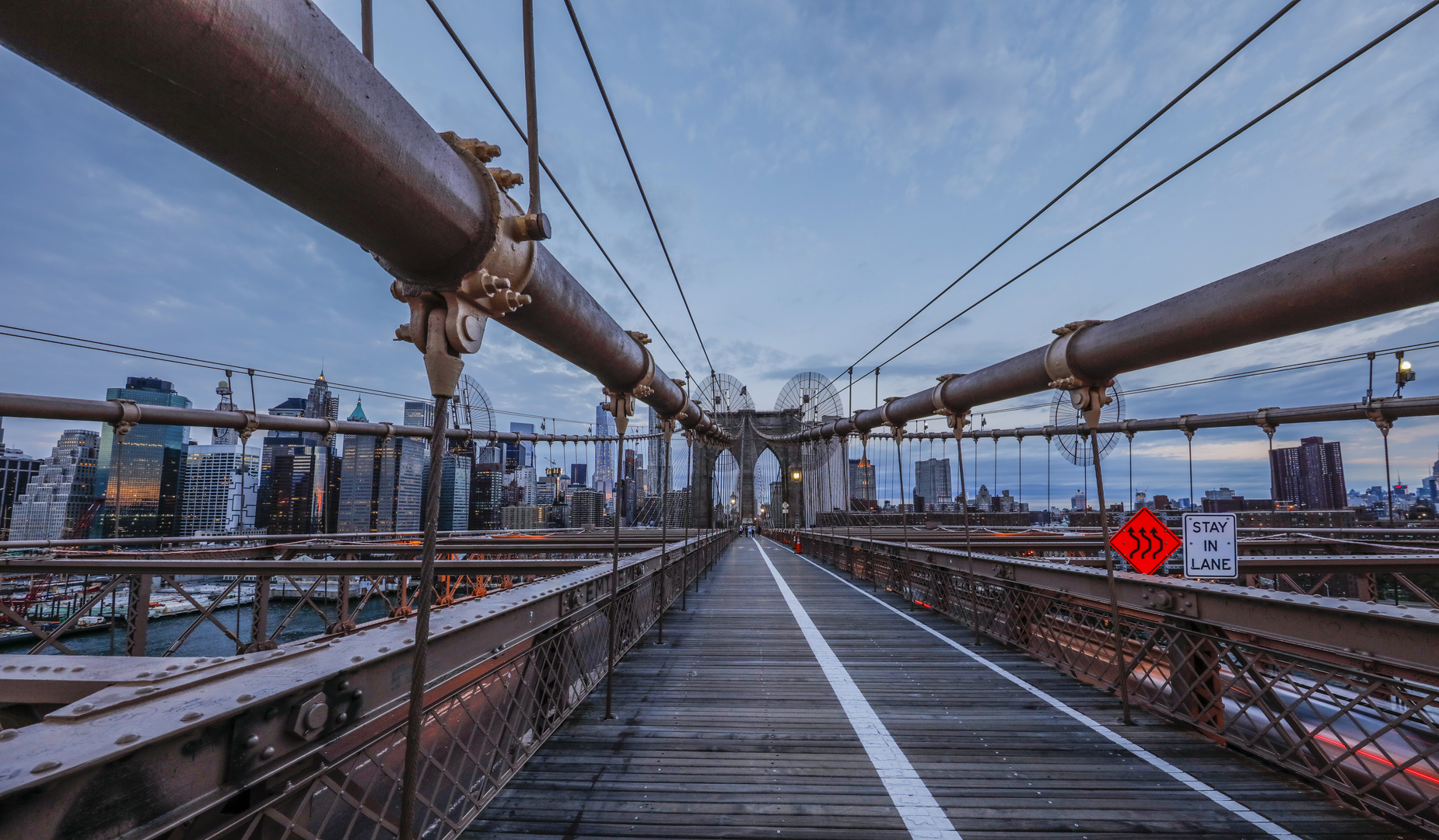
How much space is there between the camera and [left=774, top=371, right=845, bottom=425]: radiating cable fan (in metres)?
35.6

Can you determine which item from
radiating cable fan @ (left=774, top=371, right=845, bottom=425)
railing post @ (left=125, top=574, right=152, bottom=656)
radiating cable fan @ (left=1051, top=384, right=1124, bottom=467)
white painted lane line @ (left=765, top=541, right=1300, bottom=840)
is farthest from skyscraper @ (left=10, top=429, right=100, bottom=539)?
radiating cable fan @ (left=1051, top=384, right=1124, bottom=467)

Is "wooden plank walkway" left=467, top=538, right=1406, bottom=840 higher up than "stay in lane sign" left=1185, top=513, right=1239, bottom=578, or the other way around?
"stay in lane sign" left=1185, top=513, right=1239, bottom=578

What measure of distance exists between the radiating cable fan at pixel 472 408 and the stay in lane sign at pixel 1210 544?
23783mm

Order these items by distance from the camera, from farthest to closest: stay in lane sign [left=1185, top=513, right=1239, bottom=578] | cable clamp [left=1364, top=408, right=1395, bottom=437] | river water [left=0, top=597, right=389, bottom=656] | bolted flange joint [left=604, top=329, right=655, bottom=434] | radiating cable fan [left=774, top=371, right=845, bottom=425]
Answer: radiating cable fan [left=774, top=371, right=845, bottom=425] < river water [left=0, top=597, right=389, bottom=656] < cable clamp [left=1364, top=408, right=1395, bottom=437] < stay in lane sign [left=1185, top=513, right=1239, bottom=578] < bolted flange joint [left=604, top=329, right=655, bottom=434]

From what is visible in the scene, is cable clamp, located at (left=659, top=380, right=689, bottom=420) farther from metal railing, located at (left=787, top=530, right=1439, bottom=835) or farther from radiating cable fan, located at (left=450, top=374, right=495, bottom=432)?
radiating cable fan, located at (left=450, top=374, right=495, bottom=432)

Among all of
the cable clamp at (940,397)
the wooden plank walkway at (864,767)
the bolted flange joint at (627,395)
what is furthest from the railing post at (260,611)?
the cable clamp at (940,397)

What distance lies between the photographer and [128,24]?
130 centimetres

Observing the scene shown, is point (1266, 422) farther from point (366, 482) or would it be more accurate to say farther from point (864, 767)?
point (366, 482)

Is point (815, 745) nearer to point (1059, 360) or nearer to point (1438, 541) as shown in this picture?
point (1059, 360)

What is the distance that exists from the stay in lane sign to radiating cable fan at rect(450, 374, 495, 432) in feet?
78.0

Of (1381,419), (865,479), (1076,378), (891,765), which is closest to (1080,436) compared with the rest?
(1381,419)

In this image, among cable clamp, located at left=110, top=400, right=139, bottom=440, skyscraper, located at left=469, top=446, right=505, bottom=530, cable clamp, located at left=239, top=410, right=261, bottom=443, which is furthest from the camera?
skyscraper, located at left=469, top=446, right=505, bottom=530

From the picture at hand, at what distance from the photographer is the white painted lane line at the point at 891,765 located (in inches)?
145

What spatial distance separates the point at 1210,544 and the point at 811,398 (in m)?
29.8
